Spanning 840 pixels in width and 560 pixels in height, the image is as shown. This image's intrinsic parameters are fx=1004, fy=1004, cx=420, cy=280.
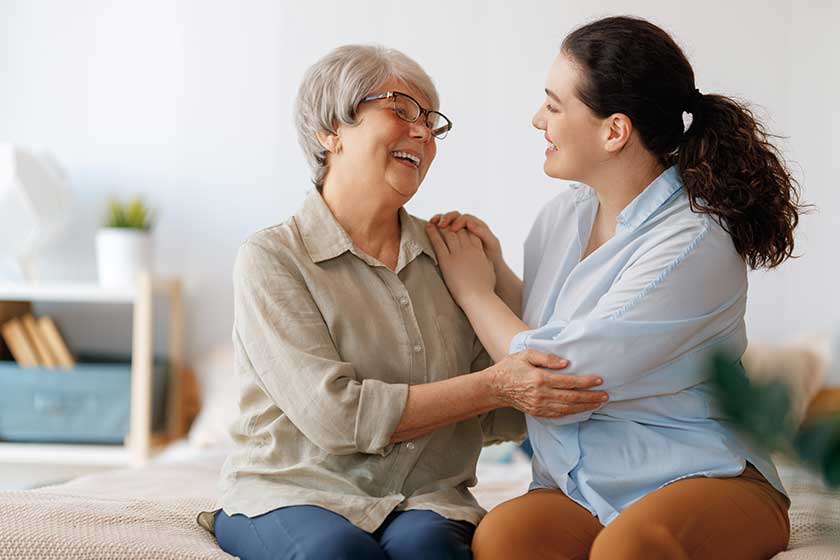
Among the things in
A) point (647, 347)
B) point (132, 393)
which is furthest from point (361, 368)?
point (132, 393)

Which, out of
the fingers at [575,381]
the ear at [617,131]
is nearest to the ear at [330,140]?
the ear at [617,131]

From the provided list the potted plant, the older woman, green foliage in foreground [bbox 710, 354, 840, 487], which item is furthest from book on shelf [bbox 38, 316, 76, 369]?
green foliage in foreground [bbox 710, 354, 840, 487]

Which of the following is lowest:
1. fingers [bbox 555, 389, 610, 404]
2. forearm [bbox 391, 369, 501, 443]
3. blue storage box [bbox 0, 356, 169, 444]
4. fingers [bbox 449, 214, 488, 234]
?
blue storage box [bbox 0, 356, 169, 444]

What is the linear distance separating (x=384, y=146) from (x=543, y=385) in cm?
49

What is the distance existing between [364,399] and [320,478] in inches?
6.0

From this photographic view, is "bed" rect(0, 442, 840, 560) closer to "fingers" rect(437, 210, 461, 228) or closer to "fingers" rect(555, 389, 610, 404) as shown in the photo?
"fingers" rect(555, 389, 610, 404)

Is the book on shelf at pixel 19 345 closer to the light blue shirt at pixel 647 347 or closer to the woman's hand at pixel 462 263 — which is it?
the woman's hand at pixel 462 263

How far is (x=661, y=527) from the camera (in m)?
1.31

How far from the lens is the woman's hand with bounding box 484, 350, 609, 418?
4.77 feet

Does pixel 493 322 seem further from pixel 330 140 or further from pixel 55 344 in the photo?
pixel 55 344

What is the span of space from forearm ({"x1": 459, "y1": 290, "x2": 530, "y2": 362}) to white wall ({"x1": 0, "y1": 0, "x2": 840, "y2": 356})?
166 centimetres

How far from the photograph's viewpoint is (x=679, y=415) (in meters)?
1.50

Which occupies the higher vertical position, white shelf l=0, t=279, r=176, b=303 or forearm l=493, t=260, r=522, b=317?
forearm l=493, t=260, r=522, b=317

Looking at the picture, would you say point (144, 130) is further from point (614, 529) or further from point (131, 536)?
point (614, 529)
